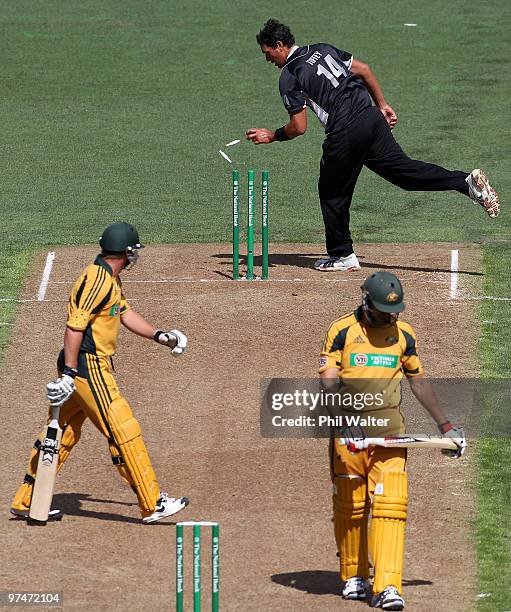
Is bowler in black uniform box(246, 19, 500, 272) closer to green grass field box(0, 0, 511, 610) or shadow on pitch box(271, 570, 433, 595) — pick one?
green grass field box(0, 0, 511, 610)

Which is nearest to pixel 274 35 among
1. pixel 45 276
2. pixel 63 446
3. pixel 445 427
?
pixel 45 276

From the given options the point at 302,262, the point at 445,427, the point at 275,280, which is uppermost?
the point at 302,262

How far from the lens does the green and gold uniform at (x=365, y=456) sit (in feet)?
31.3

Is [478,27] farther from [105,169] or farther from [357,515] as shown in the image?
[357,515]

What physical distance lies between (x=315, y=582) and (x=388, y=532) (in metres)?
0.84

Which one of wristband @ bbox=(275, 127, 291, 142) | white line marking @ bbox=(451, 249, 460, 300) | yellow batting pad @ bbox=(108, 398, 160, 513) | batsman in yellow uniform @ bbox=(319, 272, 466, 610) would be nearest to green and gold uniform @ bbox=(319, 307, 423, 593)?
batsman in yellow uniform @ bbox=(319, 272, 466, 610)

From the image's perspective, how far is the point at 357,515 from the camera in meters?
9.66

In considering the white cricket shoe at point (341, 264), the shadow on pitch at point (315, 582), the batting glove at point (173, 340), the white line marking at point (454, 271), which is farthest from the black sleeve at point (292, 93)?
the shadow on pitch at point (315, 582)

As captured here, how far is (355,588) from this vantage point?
9.70 m

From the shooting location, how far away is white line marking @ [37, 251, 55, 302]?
54.1ft

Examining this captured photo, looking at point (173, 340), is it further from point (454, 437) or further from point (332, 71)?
point (332, 71)

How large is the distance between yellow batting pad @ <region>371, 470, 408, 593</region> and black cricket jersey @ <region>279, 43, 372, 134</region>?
7639 mm

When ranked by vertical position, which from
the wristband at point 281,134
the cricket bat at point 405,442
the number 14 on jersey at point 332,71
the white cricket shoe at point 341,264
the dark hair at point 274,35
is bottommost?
the cricket bat at point 405,442

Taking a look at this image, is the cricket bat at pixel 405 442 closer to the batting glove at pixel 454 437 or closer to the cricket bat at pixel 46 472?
the batting glove at pixel 454 437
